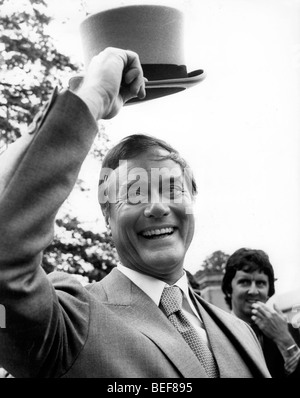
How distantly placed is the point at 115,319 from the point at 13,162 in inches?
16.1

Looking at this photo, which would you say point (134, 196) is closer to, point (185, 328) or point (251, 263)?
point (185, 328)

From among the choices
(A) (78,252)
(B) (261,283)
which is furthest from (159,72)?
(A) (78,252)

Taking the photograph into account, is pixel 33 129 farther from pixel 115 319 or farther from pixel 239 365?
pixel 239 365

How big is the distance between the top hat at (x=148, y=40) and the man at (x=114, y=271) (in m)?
0.15

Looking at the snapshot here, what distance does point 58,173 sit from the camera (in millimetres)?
1107

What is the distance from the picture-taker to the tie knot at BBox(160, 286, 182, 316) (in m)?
1.47

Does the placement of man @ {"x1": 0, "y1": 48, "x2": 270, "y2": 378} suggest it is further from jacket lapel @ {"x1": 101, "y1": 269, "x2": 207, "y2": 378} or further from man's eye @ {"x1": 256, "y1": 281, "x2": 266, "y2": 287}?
man's eye @ {"x1": 256, "y1": 281, "x2": 266, "y2": 287}

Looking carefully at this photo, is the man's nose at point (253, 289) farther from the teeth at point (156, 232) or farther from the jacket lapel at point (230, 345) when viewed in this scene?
the teeth at point (156, 232)

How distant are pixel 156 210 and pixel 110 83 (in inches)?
14.6

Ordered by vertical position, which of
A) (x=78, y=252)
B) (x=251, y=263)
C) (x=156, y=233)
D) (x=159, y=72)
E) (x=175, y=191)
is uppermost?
(x=78, y=252)

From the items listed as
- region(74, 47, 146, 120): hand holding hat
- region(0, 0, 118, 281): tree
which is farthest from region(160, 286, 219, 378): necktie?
region(0, 0, 118, 281): tree

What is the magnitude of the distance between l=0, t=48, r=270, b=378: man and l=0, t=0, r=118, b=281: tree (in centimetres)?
299

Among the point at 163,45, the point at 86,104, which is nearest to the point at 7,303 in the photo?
the point at 86,104

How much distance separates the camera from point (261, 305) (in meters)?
A: 2.48
